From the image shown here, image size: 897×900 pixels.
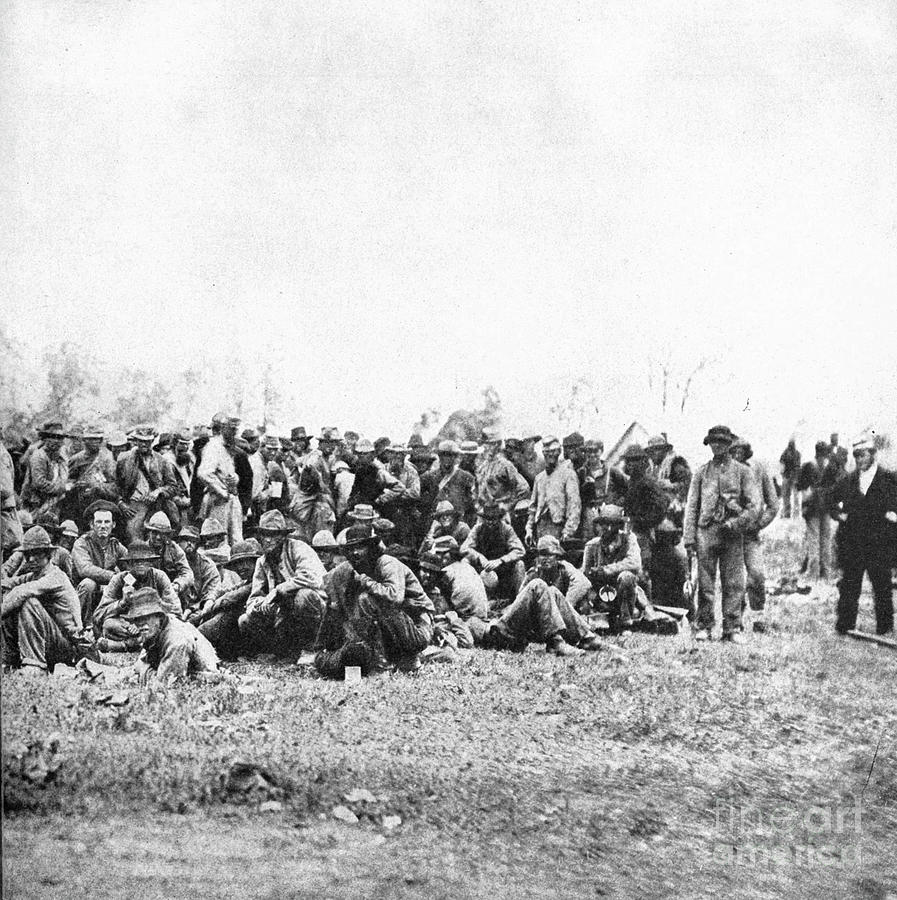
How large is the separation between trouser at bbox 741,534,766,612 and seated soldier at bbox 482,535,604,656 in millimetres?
901

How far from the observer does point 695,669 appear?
4848 millimetres

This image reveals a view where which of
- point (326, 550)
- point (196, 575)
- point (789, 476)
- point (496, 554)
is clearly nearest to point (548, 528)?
point (496, 554)

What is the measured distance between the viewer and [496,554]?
502cm

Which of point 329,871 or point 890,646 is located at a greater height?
point 890,646

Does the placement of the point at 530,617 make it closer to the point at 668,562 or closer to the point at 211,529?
the point at 668,562

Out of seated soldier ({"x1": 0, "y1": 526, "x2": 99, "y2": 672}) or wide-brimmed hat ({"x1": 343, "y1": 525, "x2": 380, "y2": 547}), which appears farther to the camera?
wide-brimmed hat ({"x1": 343, "y1": 525, "x2": 380, "y2": 547})

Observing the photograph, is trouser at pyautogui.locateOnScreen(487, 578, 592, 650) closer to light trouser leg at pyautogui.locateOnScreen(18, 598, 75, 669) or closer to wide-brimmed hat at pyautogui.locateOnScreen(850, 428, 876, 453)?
wide-brimmed hat at pyautogui.locateOnScreen(850, 428, 876, 453)

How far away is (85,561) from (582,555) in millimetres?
2757

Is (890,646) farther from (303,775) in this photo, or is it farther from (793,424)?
(303,775)

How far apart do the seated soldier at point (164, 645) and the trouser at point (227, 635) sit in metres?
0.04

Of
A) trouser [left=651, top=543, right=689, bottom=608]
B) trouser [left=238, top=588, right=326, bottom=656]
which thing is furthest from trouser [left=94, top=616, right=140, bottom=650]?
trouser [left=651, top=543, right=689, bottom=608]

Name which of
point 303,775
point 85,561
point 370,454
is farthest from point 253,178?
point 303,775

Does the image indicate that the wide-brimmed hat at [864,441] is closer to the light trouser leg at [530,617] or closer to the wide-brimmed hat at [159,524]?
the light trouser leg at [530,617]

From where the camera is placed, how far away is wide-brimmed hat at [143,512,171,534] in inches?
194
